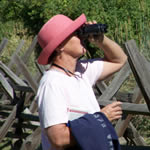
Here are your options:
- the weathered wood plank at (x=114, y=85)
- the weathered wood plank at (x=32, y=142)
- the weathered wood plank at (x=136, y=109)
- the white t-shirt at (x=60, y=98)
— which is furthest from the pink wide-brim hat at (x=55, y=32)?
the weathered wood plank at (x=32, y=142)

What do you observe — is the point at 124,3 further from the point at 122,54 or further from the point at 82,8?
the point at 122,54

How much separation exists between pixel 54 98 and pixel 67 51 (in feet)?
1.00

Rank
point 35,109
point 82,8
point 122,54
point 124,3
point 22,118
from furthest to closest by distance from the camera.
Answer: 1. point 82,8
2. point 124,3
3. point 35,109
4. point 22,118
5. point 122,54

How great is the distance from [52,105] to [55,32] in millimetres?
436

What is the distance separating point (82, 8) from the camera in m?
9.18

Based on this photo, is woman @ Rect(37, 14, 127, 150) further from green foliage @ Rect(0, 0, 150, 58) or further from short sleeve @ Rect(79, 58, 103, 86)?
green foliage @ Rect(0, 0, 150, 58)

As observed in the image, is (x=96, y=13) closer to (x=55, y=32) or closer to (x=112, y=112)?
(x=55, y=32)

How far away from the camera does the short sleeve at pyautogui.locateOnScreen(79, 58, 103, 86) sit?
236 cm

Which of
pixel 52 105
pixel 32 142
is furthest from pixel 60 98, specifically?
pixel 32 142

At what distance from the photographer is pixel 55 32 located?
84.0 inches

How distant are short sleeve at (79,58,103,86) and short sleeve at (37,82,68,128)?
1.35 feet

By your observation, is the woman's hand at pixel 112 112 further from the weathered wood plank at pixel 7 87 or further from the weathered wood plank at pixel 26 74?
the weathered wood plank at pixel 7 87

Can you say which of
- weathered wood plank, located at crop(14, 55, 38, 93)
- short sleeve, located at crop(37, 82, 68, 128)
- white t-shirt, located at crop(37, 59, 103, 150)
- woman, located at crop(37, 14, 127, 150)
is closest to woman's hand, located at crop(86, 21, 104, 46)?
woman, located at crop(37, 14, 127, 150)

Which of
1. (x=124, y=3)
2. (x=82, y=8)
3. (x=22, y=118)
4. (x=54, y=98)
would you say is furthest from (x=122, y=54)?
(x=82, y=8)
